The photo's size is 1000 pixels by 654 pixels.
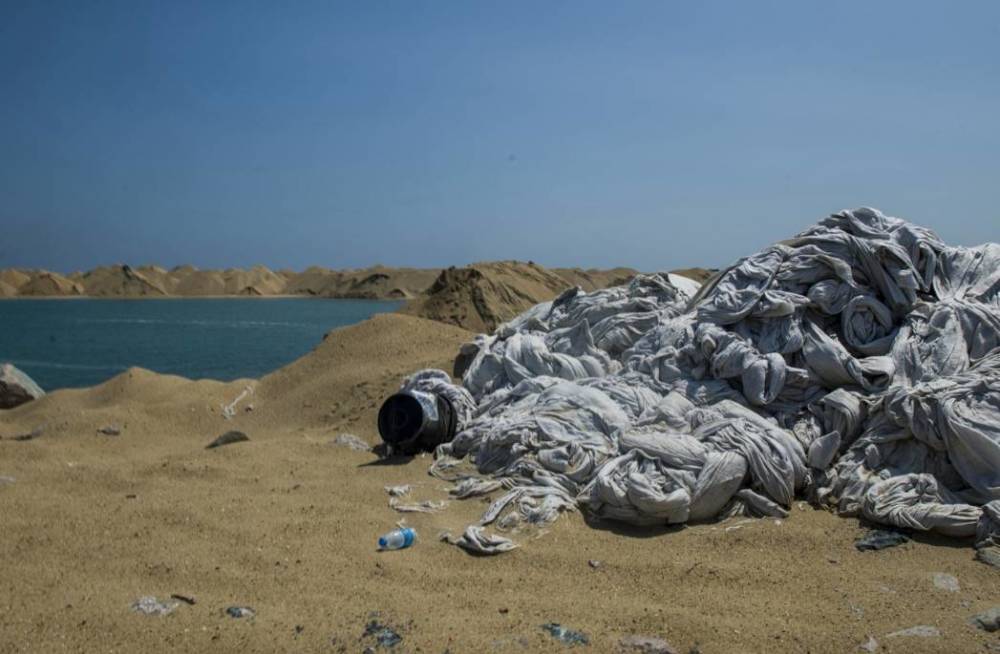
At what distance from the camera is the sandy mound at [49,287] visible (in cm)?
7775

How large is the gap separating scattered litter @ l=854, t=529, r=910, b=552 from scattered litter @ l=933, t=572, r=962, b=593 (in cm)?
42

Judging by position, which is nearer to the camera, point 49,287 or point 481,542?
point 481,542

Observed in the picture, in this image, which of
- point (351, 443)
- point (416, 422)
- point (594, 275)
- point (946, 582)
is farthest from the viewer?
point (594, 275)

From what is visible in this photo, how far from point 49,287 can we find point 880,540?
85.0 meters

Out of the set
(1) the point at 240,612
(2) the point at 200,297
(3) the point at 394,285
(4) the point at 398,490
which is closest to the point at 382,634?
(1) the point at 240,612

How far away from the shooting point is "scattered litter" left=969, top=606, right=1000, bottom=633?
160 inches

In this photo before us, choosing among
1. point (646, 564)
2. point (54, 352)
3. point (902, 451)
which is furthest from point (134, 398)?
point (54, 352)

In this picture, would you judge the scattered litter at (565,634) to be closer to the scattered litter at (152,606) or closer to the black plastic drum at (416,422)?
the scattered litter at (152,606)

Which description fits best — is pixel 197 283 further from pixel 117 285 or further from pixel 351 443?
pixel 351 443

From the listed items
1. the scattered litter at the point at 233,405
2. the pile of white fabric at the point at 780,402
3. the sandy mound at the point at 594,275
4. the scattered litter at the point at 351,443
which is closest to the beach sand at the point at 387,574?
the pile of white fabric at the point at 780,402

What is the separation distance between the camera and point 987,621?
4098 millimetres

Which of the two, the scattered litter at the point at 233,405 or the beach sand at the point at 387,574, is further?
the scattered litter at the point at 233,405

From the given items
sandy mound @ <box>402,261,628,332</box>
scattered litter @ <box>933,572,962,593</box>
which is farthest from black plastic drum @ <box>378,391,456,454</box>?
sandy mound @ <box>402,261,628,332</box>

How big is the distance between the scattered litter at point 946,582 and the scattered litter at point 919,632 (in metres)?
0.51
